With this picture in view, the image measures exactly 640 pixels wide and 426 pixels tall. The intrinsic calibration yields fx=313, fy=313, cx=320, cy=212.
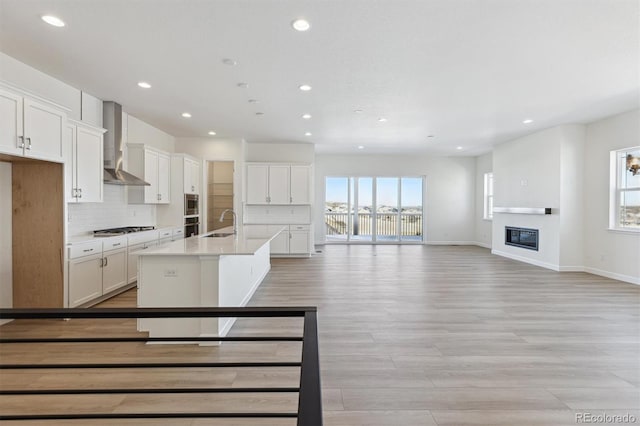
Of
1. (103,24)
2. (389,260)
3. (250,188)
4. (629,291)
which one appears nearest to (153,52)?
(103,24)

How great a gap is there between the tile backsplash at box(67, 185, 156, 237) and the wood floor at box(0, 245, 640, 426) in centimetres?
112

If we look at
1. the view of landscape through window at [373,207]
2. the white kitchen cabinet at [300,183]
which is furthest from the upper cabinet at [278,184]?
the view of landscape through window at [373,207]

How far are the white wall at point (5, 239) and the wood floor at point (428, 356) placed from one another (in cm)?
34

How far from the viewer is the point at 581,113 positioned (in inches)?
201

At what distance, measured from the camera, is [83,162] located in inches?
156

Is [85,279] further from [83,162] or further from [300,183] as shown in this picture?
[300,183]

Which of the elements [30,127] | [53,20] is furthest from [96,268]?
[53,20]

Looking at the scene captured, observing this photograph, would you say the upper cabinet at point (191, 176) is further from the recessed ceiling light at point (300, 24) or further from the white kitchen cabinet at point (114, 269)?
the recessed ceiling light at point (300, 24)

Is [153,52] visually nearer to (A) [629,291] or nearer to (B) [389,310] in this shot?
(B) [389,310]

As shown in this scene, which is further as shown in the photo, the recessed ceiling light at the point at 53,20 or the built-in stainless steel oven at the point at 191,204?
the built-in stainless steel oven at the point at 191,204

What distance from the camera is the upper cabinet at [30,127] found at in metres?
2.79

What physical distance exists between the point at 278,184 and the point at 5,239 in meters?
4.90

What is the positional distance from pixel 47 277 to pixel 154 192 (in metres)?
2.50

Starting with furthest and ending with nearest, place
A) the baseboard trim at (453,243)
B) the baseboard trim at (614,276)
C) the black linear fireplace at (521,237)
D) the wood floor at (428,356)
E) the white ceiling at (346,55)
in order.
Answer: the baseboard trim at (453,243), the black linear fireplace at (521,237), the baseboard trim at (614,276), the white ceiling at (346,55), the wood floor at (428,356)
